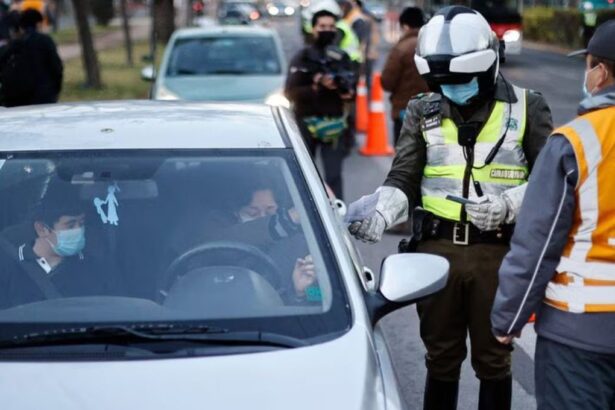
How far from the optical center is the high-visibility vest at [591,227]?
3.37 metres

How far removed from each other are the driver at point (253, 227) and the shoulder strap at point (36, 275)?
0.38 meters

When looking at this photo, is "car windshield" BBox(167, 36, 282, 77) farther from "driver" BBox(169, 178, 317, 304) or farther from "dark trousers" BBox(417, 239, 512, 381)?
"driver" BBox(169, 178, 317, 304)

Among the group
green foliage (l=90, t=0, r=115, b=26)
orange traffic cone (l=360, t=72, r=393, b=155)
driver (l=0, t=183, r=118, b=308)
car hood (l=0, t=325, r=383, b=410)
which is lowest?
green foliage (l=90, t=0, r=115, b=26)

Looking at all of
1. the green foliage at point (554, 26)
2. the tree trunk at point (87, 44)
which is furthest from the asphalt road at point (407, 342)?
the green foliage at point (554, 26)

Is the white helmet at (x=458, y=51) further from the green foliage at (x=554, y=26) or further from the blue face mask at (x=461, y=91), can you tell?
the green foliage at (x=554, y=26)

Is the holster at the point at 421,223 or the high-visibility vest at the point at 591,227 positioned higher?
the high-visibility vest at the point at 591,227

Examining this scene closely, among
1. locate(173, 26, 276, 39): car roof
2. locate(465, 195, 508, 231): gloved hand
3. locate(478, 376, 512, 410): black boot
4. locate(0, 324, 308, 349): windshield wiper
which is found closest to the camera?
locate(0, 324, 308, 349): windshield wiper

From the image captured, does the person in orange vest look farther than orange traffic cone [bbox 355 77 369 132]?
No

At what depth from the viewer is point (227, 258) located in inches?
151

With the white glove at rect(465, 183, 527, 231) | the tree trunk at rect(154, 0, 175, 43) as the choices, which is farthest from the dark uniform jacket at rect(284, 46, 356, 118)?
the tree trunk at rect(154, 0, 175, 43)

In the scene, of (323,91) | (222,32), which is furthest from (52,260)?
(222,32)

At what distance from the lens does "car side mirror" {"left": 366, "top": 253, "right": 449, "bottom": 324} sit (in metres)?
3.66

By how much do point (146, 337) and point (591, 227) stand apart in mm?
1324

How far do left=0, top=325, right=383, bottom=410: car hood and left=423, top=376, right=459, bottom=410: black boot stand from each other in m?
1.39
